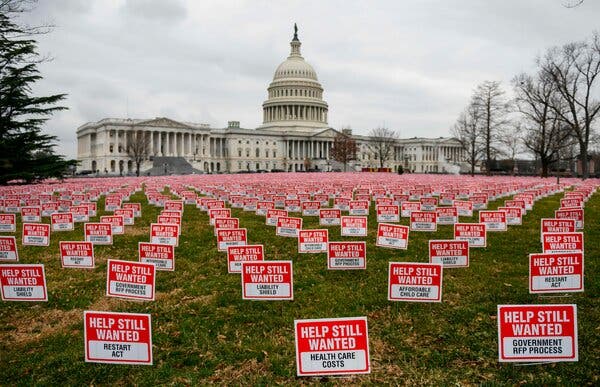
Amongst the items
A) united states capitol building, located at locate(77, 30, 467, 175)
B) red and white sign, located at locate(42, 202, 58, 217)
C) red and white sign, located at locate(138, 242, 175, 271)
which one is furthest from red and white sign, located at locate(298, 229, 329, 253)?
A: united states capitol building, located at locate(77, 30, 467, 175)

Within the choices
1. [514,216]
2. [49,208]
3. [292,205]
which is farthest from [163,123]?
[514,216]

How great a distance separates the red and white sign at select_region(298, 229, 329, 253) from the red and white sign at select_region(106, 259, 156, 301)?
3.66 meters

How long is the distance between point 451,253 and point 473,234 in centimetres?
213

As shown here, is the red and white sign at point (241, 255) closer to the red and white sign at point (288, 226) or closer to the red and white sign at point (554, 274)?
the red and white sign at point (288, 226)

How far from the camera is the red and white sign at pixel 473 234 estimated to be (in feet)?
32.2

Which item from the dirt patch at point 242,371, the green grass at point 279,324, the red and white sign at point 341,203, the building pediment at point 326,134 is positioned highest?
the building pediment at point 326,134

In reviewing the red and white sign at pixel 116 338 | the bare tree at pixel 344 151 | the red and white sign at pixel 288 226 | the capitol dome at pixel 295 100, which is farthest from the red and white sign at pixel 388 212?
the capitol dome at pixel 295 100

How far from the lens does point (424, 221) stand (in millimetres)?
12047

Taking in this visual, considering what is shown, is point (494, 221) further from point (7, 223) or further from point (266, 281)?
point (7, 223)

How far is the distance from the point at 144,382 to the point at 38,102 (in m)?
38.8

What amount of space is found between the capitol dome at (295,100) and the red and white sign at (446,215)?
131987 millimetres

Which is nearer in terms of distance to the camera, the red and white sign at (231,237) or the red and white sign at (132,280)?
the red and white sign at (132,280)

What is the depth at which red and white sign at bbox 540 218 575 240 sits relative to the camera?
9.15m

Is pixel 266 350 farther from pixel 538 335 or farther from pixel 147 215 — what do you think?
pixel 147 215
